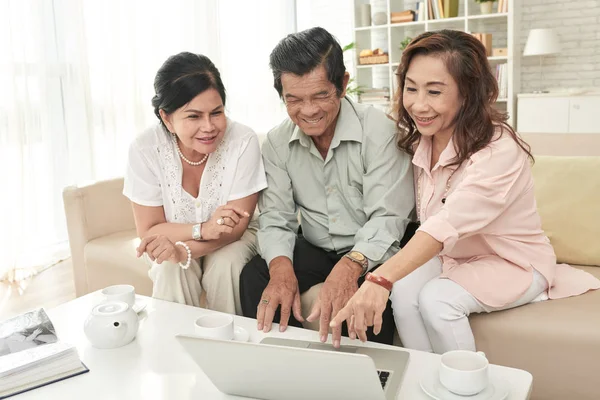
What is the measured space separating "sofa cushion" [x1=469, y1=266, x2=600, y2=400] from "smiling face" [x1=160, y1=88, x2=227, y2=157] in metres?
0.97

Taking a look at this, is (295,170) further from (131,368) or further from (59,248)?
(59,248)

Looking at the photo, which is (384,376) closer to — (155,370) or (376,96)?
(155,370)

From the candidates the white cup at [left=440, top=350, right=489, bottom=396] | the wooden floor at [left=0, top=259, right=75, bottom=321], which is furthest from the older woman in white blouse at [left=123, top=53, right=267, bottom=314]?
the wooden floor at [left=0, top=259, right=75, bottom=321]

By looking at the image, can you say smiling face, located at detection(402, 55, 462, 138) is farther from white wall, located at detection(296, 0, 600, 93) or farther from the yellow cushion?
white wall, located at detection(296, 0, 600, 93)

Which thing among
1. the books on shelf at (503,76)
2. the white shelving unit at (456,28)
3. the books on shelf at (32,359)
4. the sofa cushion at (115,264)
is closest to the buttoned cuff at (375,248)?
the books on shelf at (32,359)

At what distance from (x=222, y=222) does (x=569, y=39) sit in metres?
4.65

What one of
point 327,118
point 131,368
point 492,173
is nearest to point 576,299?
point 492,173

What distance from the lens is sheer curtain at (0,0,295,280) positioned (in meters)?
3.40

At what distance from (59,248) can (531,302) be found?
9.87 ft

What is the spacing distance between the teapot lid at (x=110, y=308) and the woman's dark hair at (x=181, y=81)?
0.68 m

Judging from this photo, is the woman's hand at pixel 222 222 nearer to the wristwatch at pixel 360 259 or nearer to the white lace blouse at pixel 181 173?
the white lace blouse at pixel 181 173

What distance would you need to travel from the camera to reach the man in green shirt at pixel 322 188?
1731 mm

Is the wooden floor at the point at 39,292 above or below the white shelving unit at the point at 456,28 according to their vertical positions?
below

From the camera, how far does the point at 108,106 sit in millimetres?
4012
